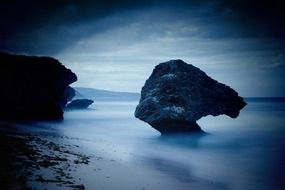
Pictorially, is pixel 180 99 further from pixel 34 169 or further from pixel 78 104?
pixel 78 104

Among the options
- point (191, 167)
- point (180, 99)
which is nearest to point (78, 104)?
point (180, 99)

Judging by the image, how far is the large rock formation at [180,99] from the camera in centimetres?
2661

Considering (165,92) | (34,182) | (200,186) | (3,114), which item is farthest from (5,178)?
(3,114)

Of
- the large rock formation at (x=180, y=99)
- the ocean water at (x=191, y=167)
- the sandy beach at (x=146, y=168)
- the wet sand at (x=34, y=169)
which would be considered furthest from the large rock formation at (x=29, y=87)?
the wet sand at (x=34, y=169)

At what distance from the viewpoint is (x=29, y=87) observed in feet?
117

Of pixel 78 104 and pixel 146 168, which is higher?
pixel 78 104

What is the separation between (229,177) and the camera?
13867mm

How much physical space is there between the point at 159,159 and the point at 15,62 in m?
28.2

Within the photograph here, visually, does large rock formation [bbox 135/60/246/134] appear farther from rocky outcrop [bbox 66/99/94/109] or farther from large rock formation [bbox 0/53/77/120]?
rocky outcrop [bbox 66/99/94/109]

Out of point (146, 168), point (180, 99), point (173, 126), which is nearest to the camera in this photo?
point (146, 168)

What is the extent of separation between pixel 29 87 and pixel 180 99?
22836mm

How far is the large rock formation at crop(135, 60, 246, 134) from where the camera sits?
1048 inches

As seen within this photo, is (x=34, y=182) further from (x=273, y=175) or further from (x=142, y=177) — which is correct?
(x=273, y=175)

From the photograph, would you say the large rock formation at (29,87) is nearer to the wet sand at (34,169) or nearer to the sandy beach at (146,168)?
the sandy beach at (146,168)
